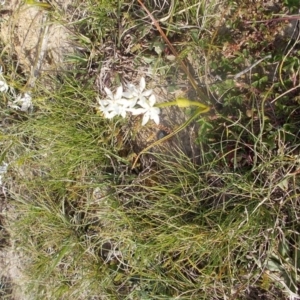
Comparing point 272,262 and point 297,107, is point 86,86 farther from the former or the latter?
point 272,262

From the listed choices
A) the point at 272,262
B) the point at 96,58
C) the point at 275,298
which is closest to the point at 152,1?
the point at 96,58

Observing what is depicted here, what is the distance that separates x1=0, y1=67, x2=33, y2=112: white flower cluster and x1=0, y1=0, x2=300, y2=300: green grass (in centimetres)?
4

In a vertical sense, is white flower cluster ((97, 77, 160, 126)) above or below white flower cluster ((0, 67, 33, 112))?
above

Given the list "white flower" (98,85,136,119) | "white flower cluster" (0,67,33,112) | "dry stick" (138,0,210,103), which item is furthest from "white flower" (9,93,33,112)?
"dry stick" (138,0,210,103)

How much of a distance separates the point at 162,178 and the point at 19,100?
0.72 meters

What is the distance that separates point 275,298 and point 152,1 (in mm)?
1268

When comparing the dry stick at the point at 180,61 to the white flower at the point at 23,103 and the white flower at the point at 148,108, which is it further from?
the white flower at the point at 23,103

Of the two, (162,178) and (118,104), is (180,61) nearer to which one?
(118,104)

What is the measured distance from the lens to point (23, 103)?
2.16 m

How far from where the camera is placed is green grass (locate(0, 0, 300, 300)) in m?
1.83

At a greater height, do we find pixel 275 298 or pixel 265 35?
pixel 265 35

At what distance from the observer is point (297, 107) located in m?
1.78

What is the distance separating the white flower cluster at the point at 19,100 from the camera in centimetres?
215

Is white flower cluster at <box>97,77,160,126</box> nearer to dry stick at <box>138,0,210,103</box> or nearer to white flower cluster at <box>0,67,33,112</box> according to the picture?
dry stick at <box>138,0,210,103</box>
